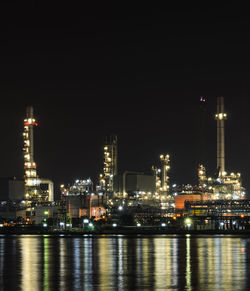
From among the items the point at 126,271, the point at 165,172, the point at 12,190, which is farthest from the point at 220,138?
the point at 126,271

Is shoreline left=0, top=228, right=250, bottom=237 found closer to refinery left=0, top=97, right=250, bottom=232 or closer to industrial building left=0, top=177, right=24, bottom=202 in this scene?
refinery left=0, top=97, right=250, bottom=232

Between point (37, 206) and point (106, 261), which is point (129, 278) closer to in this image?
point (106, 261)

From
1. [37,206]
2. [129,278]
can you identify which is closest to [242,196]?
[37,206]

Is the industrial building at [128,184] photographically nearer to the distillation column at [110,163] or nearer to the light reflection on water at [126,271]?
the distillation column at [110,163]

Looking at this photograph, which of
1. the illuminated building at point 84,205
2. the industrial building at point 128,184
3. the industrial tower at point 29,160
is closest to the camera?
the illuminated building at point 84,205

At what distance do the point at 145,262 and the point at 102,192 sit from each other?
273 feet

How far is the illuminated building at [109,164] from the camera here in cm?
13700

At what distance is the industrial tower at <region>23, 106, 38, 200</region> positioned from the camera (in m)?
127

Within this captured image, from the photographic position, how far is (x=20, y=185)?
129m

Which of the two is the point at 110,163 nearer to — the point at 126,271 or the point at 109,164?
the point at 109,164

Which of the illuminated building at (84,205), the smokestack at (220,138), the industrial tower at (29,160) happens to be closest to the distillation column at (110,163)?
Answer: the illuminated building at (84,205)

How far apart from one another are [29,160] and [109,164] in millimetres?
17583

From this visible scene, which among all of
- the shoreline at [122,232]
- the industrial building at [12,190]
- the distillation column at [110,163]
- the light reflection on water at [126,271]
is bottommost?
the shoreline at [122,232]

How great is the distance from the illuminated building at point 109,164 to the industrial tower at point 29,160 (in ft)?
51.6
